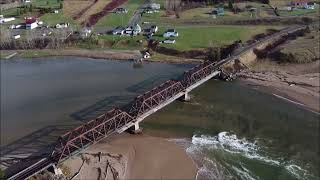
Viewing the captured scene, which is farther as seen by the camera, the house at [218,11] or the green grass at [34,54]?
the house at [218,11]

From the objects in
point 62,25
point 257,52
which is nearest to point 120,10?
point 62,25

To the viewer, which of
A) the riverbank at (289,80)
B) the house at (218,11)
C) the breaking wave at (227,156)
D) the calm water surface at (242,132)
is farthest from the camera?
the house at (218,11)

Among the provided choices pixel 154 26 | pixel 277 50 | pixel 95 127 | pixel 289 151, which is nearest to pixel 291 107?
pixel 289 151

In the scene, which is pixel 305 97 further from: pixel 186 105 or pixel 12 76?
pixel 12 76

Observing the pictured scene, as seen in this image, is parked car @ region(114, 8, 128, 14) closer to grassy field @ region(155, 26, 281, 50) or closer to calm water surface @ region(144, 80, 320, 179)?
grassy field @ region(155, 26, 281, 50)

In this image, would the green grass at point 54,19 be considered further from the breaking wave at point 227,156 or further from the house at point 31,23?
the breaking wave at point 227,156

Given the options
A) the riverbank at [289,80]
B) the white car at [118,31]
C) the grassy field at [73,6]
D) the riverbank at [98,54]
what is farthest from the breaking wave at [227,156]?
the grassy field at [73,6]
